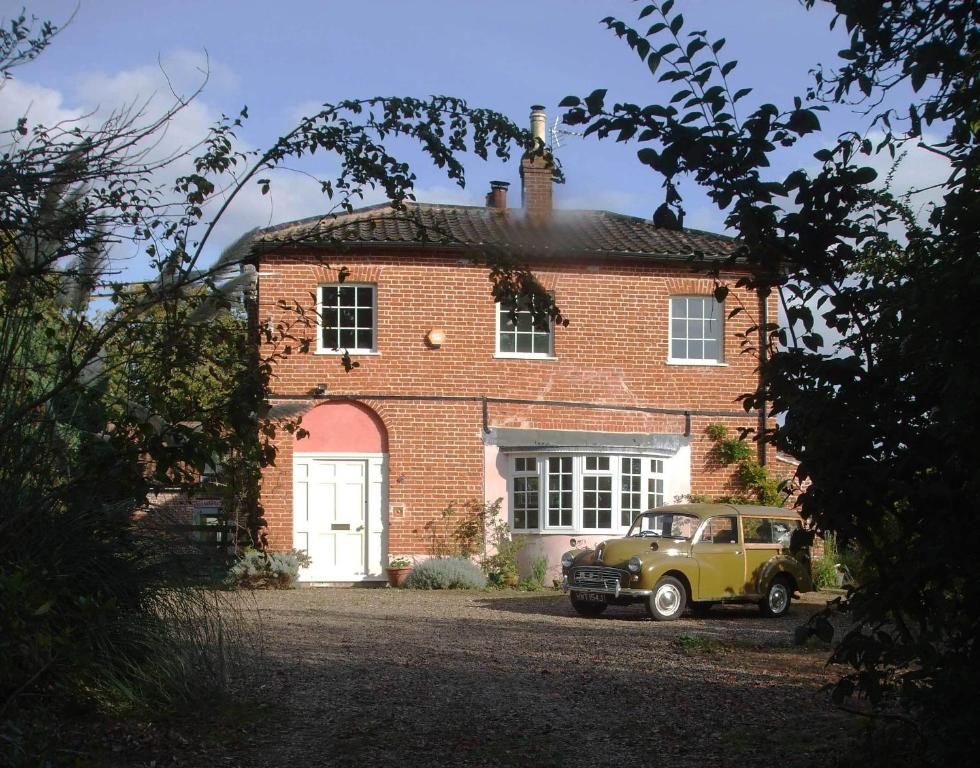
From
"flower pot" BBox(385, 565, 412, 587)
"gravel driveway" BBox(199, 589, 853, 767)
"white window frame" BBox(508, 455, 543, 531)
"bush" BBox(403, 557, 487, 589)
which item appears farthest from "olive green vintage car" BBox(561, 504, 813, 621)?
"flower pot" BBox(385, 565, 412, 587)

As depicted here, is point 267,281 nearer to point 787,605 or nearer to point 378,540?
point 378,540

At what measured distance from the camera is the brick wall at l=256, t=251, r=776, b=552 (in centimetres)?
2041

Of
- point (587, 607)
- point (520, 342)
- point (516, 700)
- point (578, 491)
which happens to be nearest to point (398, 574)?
point (578, 491)

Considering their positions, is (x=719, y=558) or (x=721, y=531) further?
(x=721, y=531)

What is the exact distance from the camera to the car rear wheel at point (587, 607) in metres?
15.5

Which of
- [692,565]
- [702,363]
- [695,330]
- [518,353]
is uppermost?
[695,330]

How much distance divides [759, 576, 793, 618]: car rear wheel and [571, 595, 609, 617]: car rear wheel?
7.84ft

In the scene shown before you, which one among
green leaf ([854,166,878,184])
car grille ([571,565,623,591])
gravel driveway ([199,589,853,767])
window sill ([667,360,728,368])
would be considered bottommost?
gravel driveway ([199,589,853,767])

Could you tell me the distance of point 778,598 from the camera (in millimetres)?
16094

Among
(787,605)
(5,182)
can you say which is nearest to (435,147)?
(5,182)

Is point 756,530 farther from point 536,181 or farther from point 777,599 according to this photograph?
point 536,181

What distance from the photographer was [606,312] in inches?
842

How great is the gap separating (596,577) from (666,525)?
1.58m

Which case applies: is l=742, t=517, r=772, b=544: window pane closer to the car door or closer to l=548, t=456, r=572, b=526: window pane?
the car door
